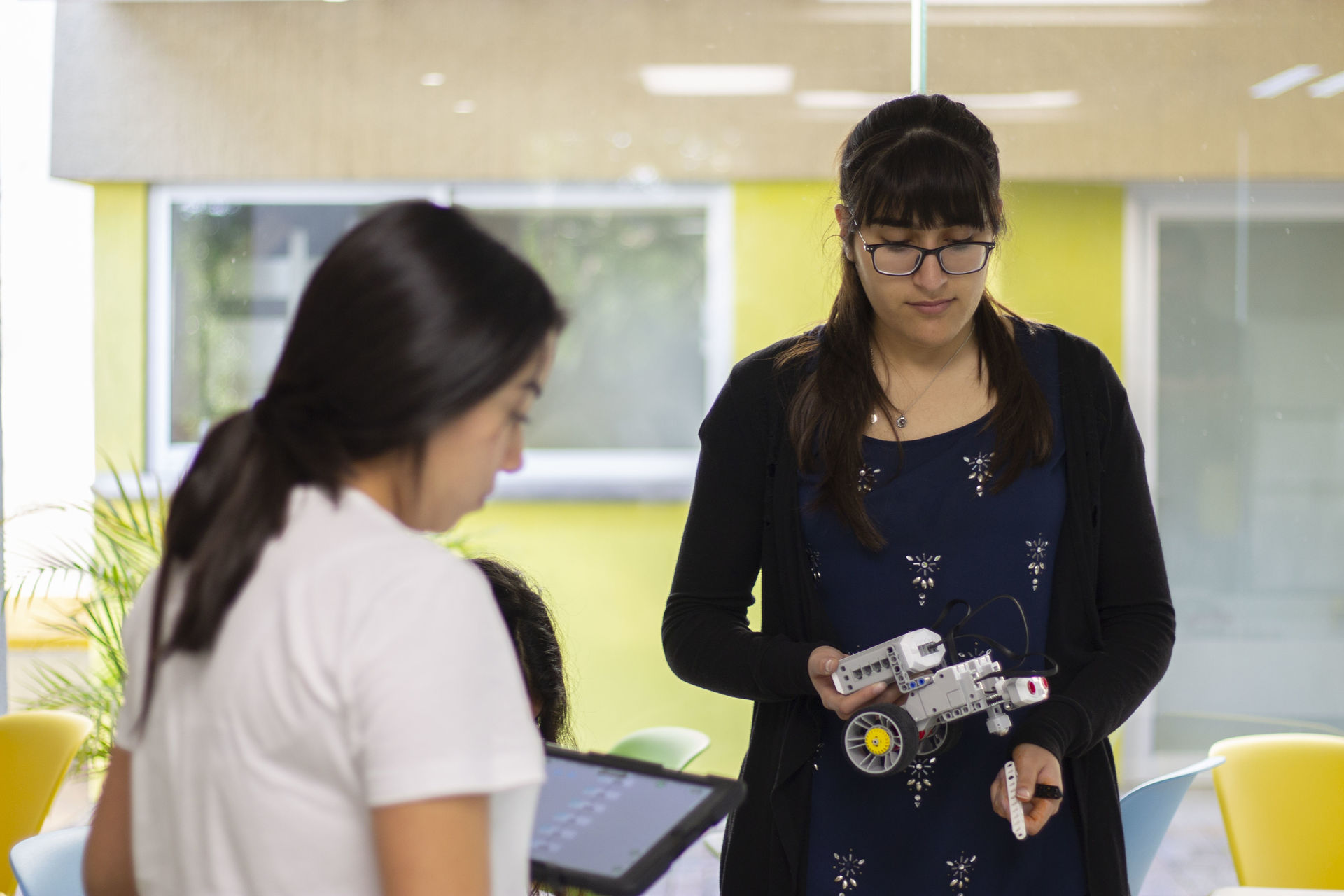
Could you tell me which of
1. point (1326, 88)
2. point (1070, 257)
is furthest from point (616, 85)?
point (1326, 88)

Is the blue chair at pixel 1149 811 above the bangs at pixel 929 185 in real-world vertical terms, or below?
below

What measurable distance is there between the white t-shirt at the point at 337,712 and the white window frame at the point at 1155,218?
3105 mm

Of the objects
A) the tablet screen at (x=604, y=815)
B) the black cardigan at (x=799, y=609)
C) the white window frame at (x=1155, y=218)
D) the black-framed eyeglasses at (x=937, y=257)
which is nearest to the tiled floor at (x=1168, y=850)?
the white window frame at (x=1155, y=218)

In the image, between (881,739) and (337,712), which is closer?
(337,712)

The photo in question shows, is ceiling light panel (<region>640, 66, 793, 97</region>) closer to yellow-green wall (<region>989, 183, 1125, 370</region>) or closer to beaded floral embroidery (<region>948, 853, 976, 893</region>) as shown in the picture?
yellow-green wall (<region>989, 183, 1125, 370</region>)

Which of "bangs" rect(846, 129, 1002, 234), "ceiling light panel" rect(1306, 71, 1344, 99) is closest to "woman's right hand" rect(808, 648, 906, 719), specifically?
"bangs" rect(846, 129, 1002, 234)

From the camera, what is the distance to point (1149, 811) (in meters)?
2.24

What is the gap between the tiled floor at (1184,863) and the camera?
338 cm

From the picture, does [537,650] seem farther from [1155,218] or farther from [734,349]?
[1155,218]

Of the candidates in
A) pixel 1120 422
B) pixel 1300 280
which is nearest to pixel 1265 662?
pixel 1300 280

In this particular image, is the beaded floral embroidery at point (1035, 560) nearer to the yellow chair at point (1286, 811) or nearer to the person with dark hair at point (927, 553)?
the person with dark hair at point (927, 553)

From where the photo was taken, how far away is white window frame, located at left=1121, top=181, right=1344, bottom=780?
3.39 meters

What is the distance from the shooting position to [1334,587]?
3439mm

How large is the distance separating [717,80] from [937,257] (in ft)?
7.50
